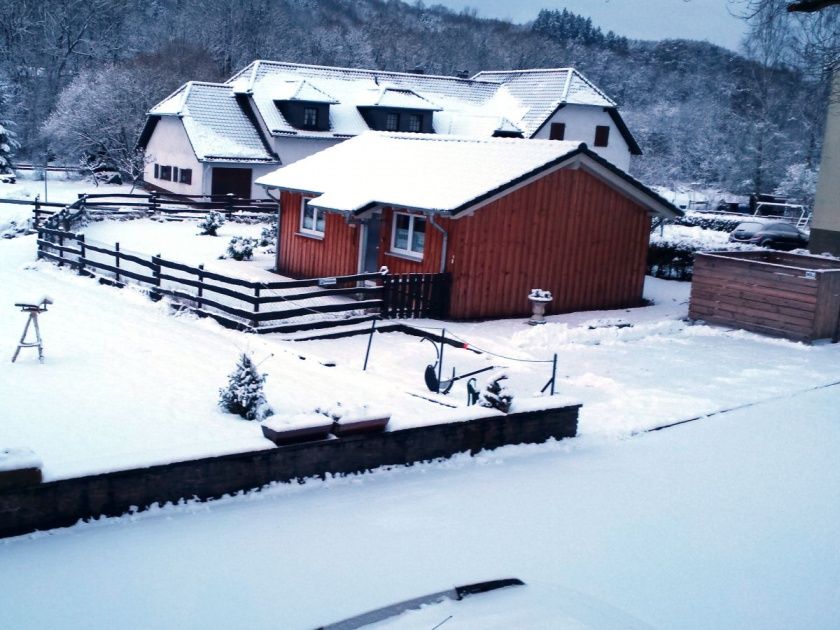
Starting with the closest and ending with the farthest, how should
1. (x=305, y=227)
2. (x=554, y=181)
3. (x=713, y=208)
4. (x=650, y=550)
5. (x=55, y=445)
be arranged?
(x=650, y=550), (x=55, y=445), (x=554, y=181), (x=305, y=227), (x=713, y=208)

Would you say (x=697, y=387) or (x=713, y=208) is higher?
(x=713, y=208)

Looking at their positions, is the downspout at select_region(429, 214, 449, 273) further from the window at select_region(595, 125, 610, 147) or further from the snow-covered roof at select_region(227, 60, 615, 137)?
the window at select_region(595, 125, 610, 147)

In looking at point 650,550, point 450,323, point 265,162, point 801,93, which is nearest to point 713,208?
point 801,93

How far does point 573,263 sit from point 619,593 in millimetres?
14817

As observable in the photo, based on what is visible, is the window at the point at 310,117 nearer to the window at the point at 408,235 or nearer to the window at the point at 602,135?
the window at the point at 602,135

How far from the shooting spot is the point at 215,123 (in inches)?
1683

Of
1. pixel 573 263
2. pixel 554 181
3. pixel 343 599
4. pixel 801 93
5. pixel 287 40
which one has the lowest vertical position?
pixel 343 599

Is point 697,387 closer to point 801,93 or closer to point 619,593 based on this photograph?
point 619,593

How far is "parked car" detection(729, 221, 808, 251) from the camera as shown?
3538 centimetres

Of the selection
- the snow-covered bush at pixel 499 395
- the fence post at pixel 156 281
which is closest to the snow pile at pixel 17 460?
the snow-covered bush at pixel 499 395

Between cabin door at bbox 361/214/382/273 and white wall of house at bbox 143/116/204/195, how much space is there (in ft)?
67.7

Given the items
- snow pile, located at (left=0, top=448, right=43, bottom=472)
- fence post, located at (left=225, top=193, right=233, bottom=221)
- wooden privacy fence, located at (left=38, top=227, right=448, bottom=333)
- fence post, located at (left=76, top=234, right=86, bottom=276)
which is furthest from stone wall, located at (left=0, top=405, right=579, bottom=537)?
fence post, located at (left=225, top=193, right=233, bottom=221)

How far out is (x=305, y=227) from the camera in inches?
930

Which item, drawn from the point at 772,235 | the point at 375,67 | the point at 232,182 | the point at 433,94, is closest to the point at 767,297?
the point at 772,235
